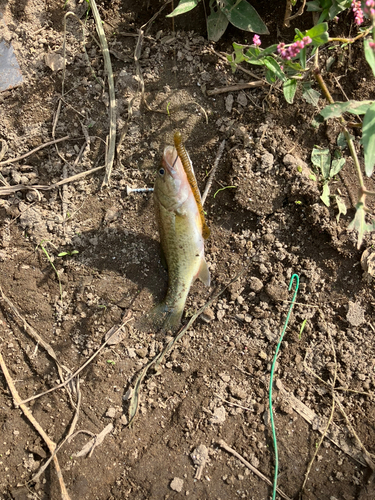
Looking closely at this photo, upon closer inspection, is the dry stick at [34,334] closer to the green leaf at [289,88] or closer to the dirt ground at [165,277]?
the dirt ground at [165,277]

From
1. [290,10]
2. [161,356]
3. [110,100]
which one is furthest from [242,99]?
[161,356]

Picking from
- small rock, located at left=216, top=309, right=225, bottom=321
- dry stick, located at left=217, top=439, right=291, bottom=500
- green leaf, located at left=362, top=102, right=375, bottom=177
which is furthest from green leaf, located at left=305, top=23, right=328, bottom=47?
dry stick, located at left=217, top=439, right=291, bottom=500

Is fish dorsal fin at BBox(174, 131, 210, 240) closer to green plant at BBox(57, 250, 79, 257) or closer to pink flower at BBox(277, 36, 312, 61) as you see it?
pink flower at BBox(277, 36, 312, 61)

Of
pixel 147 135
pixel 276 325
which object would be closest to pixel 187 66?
pixel 147 135

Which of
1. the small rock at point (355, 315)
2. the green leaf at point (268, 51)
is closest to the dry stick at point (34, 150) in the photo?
the green leaf at point (268, 51)

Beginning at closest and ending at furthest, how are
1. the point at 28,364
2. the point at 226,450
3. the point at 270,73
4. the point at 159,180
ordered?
the point at 270,73 < the point at 159,180 < the point at 226,450 < the point at 28,364

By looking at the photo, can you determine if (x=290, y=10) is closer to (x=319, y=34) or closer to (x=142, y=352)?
(x=319, y=34)

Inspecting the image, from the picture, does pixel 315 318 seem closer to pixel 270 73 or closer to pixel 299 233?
pixel 299 233
